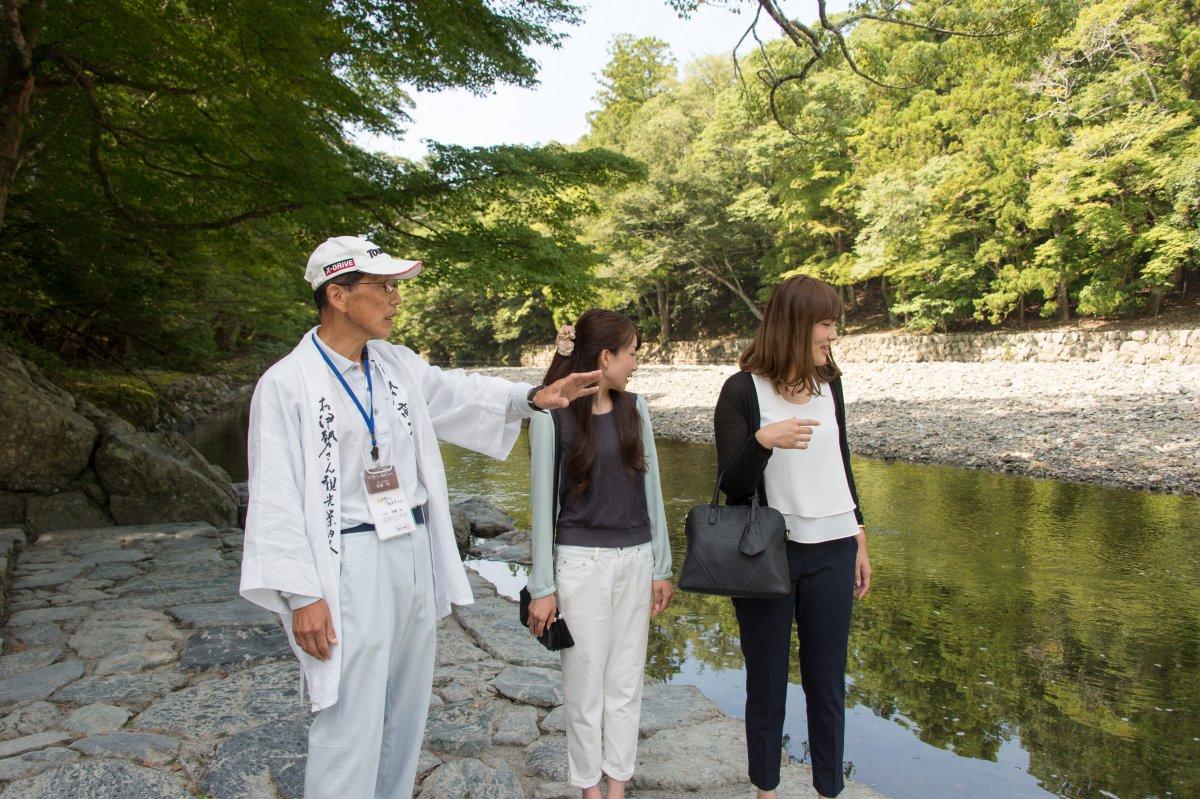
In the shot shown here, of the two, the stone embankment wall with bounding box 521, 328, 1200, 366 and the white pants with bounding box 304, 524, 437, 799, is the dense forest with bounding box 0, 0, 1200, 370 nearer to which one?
the stone embankment wall with bounding box 521, 328, 1200, 366

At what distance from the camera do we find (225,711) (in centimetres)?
314

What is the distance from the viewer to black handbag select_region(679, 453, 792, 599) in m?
2.21

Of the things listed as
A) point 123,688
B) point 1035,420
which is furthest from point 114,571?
point 1035,420

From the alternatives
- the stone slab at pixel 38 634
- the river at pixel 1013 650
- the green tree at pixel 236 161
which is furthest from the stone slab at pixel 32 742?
the green tree at pixel 236 161

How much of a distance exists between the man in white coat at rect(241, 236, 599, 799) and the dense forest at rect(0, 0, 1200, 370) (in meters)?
4.56

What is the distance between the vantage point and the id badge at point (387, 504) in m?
1.92

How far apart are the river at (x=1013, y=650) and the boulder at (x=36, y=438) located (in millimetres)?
3576

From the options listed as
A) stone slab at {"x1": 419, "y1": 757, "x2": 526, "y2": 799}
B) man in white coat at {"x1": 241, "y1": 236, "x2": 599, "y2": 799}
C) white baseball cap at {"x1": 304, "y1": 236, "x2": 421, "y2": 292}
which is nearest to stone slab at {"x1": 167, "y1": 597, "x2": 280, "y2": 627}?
stone slab at {"x1": 419, "y1": 757, "x2": 526, "y2": 799}

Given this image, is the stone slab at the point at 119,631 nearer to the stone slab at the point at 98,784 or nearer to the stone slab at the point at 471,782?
the stone slab at the point at 98,784

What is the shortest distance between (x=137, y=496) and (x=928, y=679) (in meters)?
6.38

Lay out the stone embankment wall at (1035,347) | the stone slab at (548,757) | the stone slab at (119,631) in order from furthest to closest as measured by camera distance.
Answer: the stone embankment wall at (1035,347) < the stone slab at (119,631) < the stone slab at (548,757)

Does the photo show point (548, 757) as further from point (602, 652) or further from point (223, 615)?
point (223, 615)

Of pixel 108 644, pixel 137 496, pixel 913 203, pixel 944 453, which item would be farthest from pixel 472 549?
pixel 913 203

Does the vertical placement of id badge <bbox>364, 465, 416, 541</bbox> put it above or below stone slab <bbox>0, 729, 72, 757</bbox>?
above
